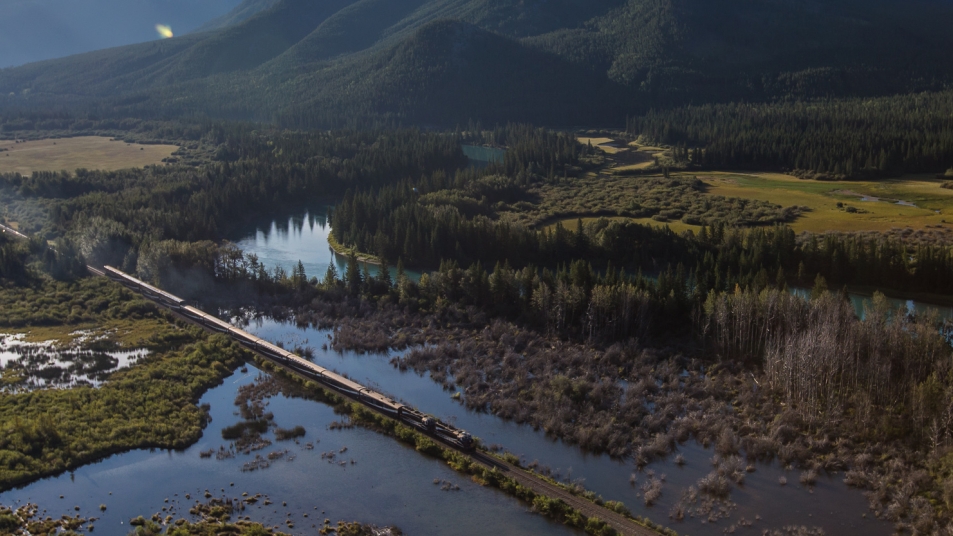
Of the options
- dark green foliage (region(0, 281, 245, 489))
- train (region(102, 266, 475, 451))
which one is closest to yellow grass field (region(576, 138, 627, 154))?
train (region(102, 266, 475, 451))

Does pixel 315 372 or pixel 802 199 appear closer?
pixel 315 372

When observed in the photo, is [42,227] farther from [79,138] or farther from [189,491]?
[79,138]

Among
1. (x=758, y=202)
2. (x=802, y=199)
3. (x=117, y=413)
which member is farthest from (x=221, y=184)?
(x=802, y=199)

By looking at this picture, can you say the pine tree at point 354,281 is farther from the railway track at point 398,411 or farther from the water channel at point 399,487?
the water channel at point 399,487

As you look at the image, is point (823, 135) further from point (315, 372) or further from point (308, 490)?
point (308, 490)

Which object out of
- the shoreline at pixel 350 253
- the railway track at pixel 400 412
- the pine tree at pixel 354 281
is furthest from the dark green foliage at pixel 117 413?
the shoreline at pixel 350 253

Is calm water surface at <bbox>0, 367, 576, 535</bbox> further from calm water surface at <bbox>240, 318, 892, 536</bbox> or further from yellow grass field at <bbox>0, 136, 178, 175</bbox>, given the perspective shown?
yellow grass field at <bbox>0, 136, 178, 175</bbox>
